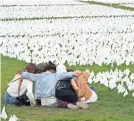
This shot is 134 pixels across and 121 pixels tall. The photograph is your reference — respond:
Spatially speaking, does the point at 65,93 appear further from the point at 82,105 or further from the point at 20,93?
the point at 20,93

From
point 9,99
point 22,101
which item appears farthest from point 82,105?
point 9,99

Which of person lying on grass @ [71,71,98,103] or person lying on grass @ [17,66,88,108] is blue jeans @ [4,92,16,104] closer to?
person lying on grass @ [17,66,88,108]

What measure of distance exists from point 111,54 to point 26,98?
7.41 m

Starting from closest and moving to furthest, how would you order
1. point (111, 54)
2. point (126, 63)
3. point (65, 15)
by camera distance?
point (126, 63), point (111, 54), point (65, 15)

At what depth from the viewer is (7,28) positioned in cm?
2716

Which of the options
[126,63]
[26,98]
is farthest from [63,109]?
[126,63]

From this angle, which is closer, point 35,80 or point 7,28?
point 35,80

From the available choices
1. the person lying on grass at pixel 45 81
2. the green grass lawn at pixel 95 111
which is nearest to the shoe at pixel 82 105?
the person lying on grass at pixel 45 81

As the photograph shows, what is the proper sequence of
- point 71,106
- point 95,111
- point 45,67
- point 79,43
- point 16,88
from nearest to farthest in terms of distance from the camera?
point 95,111, point 71,106, point 16,88, point 45,67, point 79,43

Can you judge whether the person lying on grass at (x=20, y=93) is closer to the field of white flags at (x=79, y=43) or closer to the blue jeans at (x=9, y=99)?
the blue jeans at (x=9, y=99)

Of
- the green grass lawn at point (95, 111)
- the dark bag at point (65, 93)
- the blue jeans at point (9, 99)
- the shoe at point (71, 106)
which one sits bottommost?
the green grass lawn at point (95, 111)

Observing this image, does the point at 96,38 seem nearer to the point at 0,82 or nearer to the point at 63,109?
the point at 0,82

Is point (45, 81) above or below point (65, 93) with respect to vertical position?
above

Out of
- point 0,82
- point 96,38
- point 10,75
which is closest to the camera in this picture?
point 0,82
